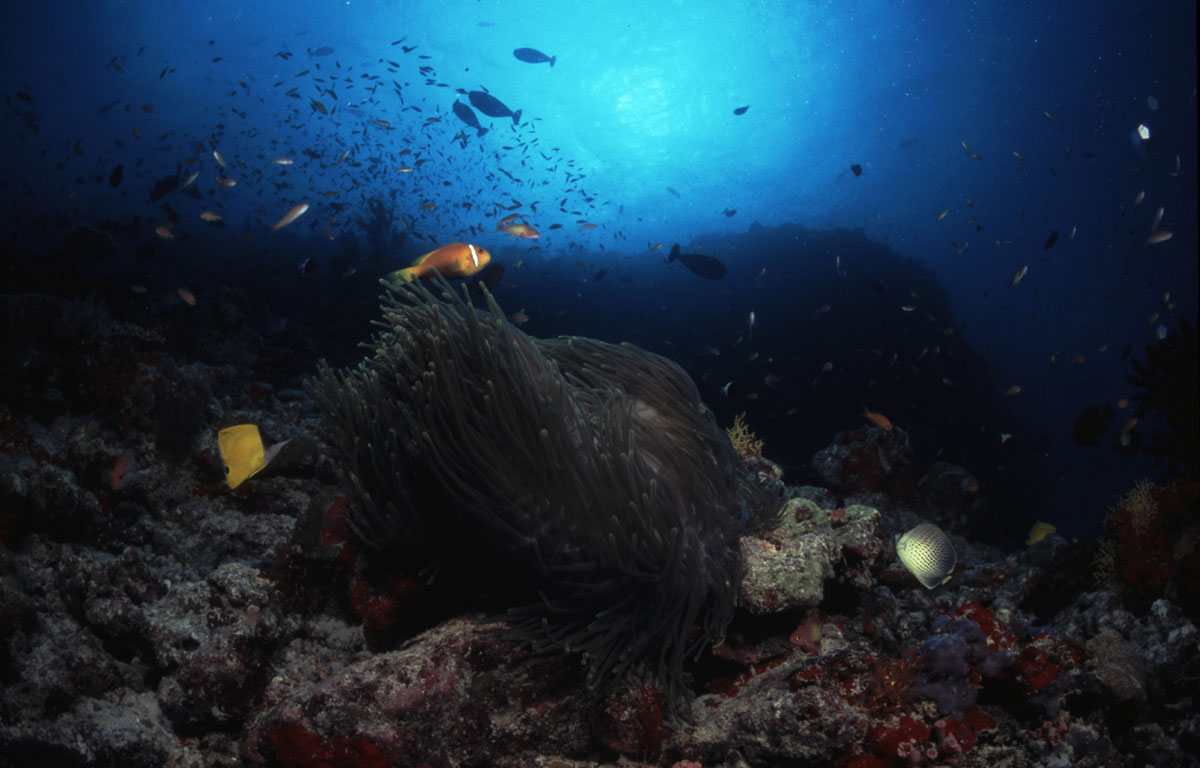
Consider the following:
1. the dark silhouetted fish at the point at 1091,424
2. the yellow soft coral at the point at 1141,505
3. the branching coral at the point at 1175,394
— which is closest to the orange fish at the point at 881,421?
the dark silhouetted fish at the point at 1091,424

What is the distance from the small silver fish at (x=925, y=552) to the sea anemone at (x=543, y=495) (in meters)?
1.67

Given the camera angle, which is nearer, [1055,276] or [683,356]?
[683,356]

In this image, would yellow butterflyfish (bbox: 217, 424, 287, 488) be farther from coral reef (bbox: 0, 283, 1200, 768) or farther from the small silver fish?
the small silver fish

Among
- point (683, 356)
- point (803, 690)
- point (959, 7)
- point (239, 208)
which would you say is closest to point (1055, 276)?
point (959, 7)

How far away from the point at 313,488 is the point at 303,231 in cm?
4167

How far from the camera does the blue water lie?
15266 millimetres

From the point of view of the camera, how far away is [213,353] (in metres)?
9.95

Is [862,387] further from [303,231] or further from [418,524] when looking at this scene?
[303,231]

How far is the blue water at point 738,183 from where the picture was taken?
601 inches

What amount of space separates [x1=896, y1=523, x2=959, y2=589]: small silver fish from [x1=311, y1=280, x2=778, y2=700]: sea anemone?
1673 millimetres

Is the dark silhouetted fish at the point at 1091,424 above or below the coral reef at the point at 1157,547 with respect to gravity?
below

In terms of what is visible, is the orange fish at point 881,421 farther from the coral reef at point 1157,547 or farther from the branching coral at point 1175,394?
the coral reef at point 1157,547

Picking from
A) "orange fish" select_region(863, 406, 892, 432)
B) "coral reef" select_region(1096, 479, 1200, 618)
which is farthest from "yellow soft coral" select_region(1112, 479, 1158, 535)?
"orange fish" select_region(863, 406, 892, 432)

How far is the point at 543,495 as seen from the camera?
97.3 inches
